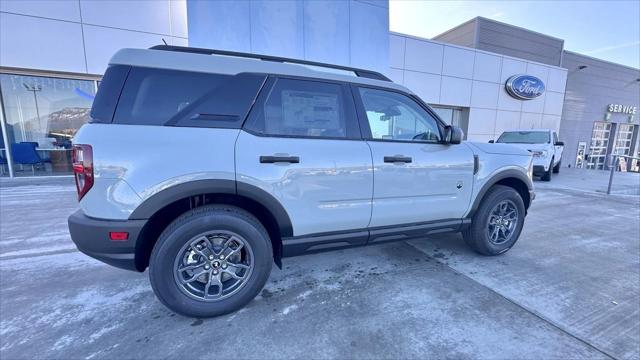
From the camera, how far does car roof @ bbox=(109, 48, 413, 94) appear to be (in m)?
2.09

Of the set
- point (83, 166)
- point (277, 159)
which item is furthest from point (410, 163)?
point (83, 166)

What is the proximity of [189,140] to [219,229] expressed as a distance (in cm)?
72

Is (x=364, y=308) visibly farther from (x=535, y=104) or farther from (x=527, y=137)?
(x=535, y=104)

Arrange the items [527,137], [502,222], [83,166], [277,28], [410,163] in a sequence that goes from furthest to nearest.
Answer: [527,137], [277,28], [502,222], [410,163], [83,166]

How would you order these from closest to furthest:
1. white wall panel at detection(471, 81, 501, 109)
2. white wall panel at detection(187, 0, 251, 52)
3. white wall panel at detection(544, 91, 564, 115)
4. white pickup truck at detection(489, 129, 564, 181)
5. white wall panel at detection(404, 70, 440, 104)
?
white wall panel at detection(187, 0, 251, 52)
white pickup truck at detection(489, 129, 564, 181)
white wall panel at detection(404, 70, 440, 104)
white wall panel at detection(471, 81, 501, 109)
white wall panel at detection(544, 91, 564, 115)

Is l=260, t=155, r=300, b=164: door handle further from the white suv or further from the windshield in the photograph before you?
the windshield

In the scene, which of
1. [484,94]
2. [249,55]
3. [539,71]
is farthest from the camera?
[539,71]

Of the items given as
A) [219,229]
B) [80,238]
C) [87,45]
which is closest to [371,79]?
[219,229]

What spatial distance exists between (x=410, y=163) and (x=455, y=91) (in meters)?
11.4

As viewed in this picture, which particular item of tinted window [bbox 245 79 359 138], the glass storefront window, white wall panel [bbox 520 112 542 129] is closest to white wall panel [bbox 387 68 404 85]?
white wall panel [bbox 520 112 542 129]

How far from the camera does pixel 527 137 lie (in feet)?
32.3

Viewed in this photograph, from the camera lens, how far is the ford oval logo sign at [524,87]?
13133 mm

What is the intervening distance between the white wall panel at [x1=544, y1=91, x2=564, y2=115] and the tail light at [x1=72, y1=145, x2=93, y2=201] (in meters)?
18.9

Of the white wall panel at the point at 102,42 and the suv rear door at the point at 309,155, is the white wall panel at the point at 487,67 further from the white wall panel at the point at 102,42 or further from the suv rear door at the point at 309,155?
the white wall panel at the point at 102,42
